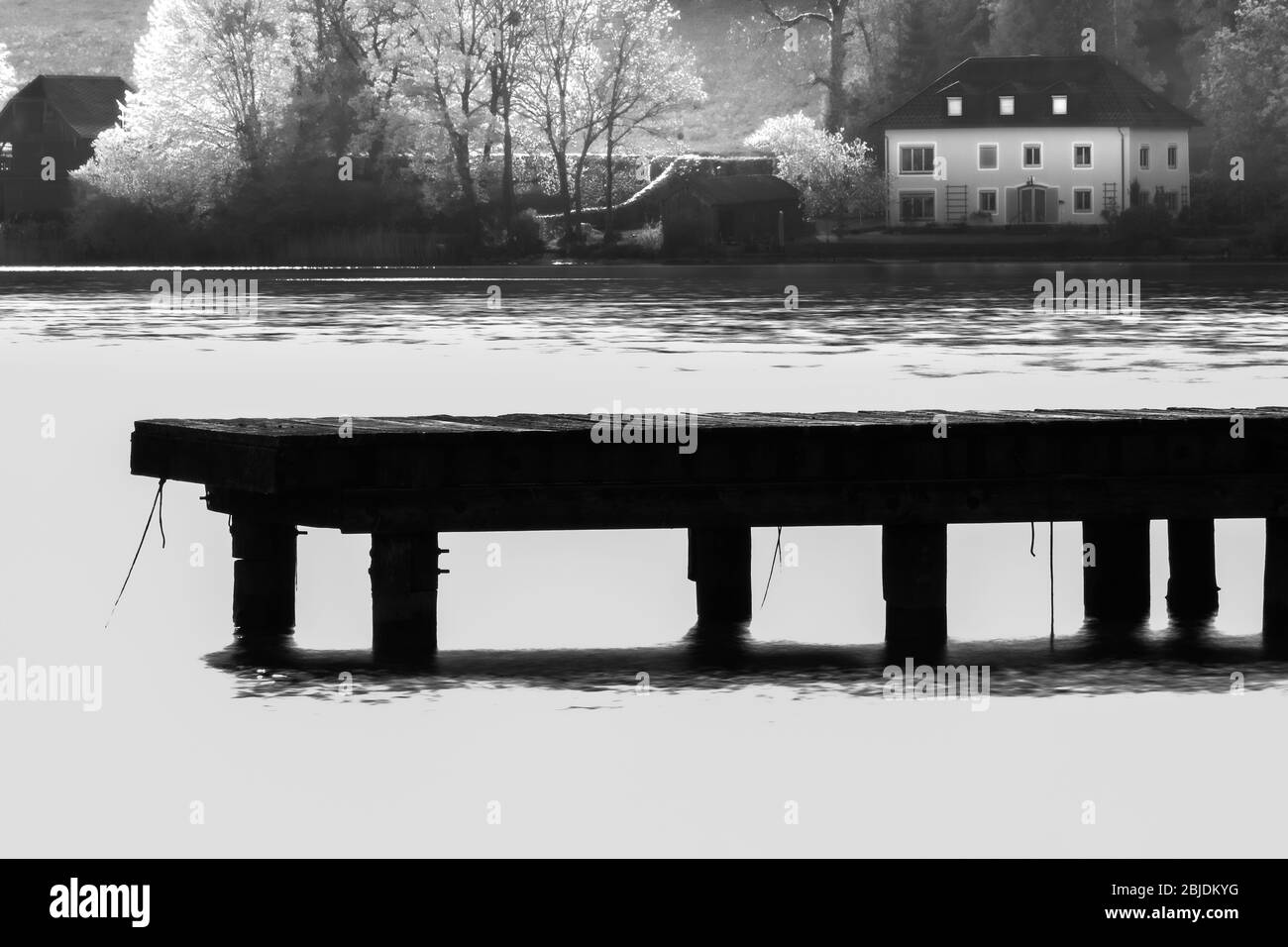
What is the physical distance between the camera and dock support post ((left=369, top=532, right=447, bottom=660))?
18.6 metres

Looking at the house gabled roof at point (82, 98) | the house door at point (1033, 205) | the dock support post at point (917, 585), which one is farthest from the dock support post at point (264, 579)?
the house gabled roof at point (82, 98)

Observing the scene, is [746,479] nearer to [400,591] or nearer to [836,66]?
[400,591]

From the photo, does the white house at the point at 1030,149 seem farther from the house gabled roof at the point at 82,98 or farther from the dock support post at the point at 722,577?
the dock support post at the point at 722,577

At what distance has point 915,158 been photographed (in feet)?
396

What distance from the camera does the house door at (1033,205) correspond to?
118 meters

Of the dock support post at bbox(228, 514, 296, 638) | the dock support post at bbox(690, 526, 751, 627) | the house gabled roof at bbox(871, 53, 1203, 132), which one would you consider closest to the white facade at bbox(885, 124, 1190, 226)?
the house gabled roof at bbox(871, 53, 1203, 132)

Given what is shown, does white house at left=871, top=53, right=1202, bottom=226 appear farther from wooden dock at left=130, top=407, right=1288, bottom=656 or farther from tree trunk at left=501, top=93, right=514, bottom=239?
wooden dock at left=130, top=407, right=1288, bottom=656

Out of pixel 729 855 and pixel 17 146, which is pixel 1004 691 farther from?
pixel 17 146

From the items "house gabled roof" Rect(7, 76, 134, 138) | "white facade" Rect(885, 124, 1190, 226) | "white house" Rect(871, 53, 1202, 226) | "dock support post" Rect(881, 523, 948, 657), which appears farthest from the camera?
"house gabled roof" Rect(7, 76, 134, 138)

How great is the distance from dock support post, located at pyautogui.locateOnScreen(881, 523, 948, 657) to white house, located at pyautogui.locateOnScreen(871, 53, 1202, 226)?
9938 centimetres

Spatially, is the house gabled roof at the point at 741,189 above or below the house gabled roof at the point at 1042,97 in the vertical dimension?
below

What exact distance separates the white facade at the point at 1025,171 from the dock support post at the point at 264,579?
99176 millimetres

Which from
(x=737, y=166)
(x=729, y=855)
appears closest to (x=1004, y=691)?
(x=729, y=855)
